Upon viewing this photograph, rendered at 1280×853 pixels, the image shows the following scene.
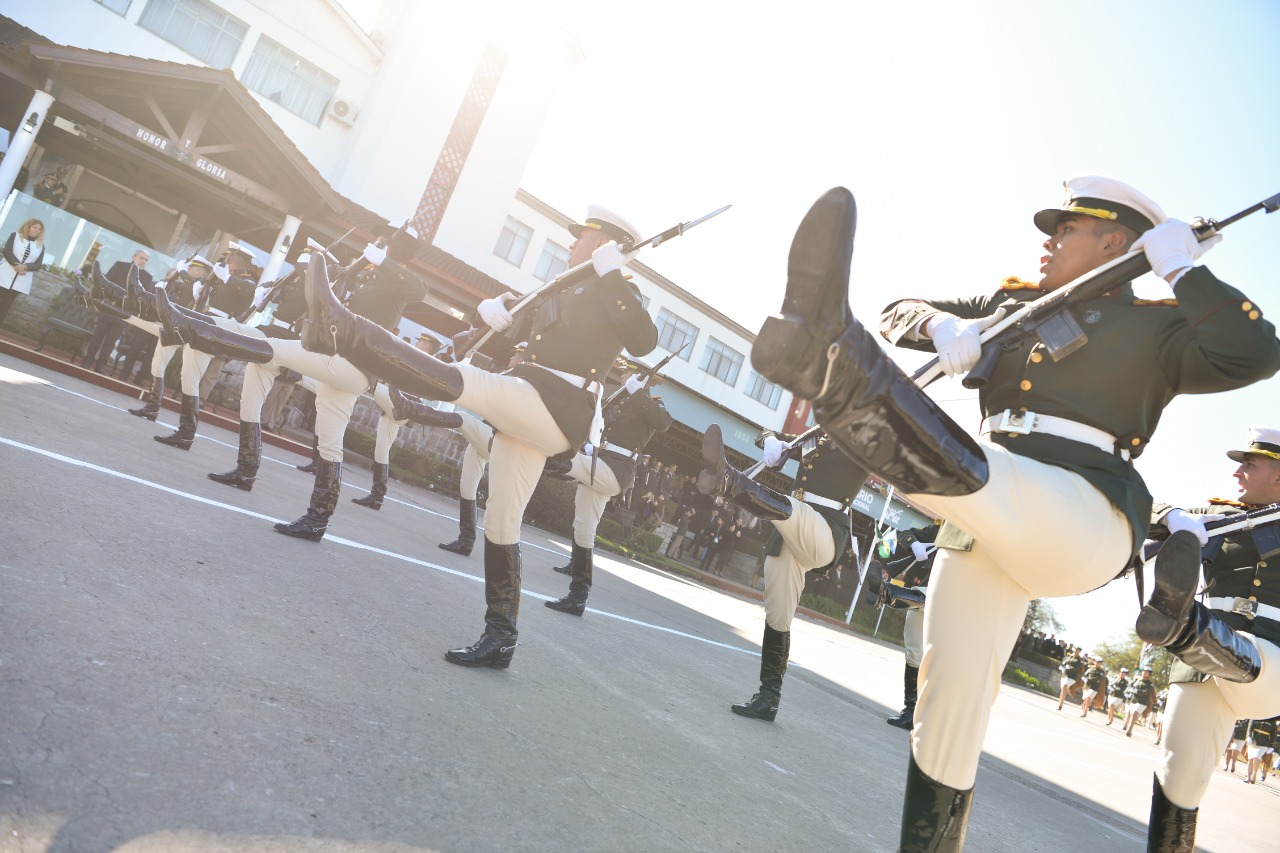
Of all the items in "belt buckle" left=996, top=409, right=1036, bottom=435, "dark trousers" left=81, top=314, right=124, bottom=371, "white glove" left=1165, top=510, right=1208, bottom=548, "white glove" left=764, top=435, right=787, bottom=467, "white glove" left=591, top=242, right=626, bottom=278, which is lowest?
"dark trousers" left=81, top=314, right=124, bottom=371

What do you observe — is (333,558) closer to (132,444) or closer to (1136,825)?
(132,444)

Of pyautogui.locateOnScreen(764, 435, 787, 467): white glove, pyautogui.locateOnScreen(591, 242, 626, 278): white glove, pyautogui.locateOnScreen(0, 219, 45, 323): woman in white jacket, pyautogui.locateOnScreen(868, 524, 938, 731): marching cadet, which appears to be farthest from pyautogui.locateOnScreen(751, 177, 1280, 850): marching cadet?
pyautogui.locateOnScreen(0, 219, 45, 323): woman in white jacket

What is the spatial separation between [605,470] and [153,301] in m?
3.92

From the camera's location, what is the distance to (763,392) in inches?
1651

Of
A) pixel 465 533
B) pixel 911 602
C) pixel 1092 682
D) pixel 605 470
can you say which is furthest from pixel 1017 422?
pixel 1092 682

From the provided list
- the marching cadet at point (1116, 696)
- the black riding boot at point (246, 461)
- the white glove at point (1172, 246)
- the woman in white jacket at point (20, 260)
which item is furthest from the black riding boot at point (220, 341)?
the marching cadet at point (1116, 696)

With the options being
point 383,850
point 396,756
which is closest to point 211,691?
point 396,756

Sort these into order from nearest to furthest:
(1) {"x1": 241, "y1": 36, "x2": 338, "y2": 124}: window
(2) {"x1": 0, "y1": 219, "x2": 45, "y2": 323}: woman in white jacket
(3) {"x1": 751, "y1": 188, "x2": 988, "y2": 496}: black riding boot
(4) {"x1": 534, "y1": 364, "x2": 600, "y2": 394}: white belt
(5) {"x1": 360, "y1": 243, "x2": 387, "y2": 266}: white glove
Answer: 1. (3) {"x1": 751, "y1": 188, "x2": 988, "y2": 496}: black riding boot
2. (4) {"x1": 534, "y1": 364, "x2": 600, "y2": 394}: white belt
3. (5) {"x1": 360, "y1": 243, "x2": 387, "y2": 266}: white glove
4. (2) {"x1": 0, "y1": 219, "x2": 45, "y2": 323}: woman in white jacket
5. (1) {"x1": 241, "y1": 36, "x2": 338, "y2": 124}: window

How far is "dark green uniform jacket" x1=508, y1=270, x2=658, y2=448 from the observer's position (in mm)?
3895

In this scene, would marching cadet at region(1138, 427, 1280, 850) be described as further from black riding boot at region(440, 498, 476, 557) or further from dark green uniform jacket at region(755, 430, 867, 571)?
black riding boot at region(440, 498, 476, 557)

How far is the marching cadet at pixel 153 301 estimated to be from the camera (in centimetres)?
688

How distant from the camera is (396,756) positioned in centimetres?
221

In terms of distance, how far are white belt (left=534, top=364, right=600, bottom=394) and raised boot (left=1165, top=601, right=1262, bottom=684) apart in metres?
2.56

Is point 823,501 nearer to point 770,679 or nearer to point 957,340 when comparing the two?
point 770,679
